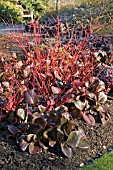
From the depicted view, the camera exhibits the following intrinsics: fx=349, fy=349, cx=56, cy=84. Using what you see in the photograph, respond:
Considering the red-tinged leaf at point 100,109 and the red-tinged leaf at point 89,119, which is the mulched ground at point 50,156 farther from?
the red-tinged leaf at point 100,109

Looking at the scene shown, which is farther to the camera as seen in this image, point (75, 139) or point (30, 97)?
point (30, 97)

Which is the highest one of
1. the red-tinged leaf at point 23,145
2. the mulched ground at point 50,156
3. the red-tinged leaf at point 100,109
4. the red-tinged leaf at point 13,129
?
the red-tinged leaf at point 13,129

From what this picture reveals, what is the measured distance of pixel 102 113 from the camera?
4461 millimetres

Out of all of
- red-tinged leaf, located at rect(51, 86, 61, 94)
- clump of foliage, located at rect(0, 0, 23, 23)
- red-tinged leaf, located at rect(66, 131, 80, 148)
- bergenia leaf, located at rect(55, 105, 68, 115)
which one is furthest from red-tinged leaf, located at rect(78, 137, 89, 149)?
clump of foliage, located at rect(0, 0, 23, 23)

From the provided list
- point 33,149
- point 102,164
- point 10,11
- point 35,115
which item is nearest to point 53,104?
point 35,115

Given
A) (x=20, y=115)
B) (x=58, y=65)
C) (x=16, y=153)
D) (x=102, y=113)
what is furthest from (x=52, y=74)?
(x=16, y=153)

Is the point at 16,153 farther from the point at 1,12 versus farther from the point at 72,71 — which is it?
the point at 1,12

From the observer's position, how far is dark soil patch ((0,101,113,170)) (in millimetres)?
3432

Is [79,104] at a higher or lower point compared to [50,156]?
higher

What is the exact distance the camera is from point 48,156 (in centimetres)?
362

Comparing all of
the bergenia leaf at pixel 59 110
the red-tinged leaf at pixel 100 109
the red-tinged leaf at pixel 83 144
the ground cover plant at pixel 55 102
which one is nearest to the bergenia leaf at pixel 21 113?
the ground cover plant at pixel 55 102

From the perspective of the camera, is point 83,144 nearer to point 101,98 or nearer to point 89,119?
point 89,119

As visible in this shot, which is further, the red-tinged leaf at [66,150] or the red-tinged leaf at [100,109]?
the red-tinged leaf at [100,109]

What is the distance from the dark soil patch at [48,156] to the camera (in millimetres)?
3432
